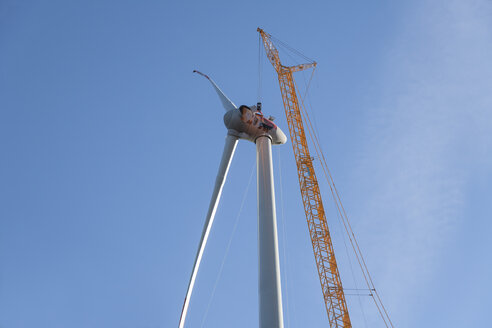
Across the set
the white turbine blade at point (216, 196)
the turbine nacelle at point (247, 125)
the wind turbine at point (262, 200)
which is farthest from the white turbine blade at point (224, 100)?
the white turbine blade at point (216, 196)

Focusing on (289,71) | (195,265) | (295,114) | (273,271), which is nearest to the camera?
(273,271)

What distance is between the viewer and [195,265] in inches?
810

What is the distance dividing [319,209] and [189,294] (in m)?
28.2

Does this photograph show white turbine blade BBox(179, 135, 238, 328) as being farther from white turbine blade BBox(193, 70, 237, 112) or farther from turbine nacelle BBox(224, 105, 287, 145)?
white turbine blade BBox(193, 70, 237, 112)

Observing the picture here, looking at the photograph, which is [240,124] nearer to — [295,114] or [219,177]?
[219,177]

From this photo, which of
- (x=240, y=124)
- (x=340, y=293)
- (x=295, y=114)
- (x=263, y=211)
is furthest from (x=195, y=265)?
(x=295, y=114)

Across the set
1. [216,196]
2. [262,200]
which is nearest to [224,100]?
[216,196]

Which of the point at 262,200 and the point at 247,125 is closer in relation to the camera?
the point at 262,200

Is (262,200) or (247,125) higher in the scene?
(247,125)

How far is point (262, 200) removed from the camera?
1997 cm

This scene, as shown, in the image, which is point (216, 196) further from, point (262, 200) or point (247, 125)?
point (247, 125)

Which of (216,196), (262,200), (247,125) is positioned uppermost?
(247,125)

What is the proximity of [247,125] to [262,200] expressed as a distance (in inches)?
209

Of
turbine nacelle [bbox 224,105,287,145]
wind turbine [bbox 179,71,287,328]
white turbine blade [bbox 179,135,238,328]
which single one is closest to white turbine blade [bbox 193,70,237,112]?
wind turbine [bbox 179,71,287,328]
